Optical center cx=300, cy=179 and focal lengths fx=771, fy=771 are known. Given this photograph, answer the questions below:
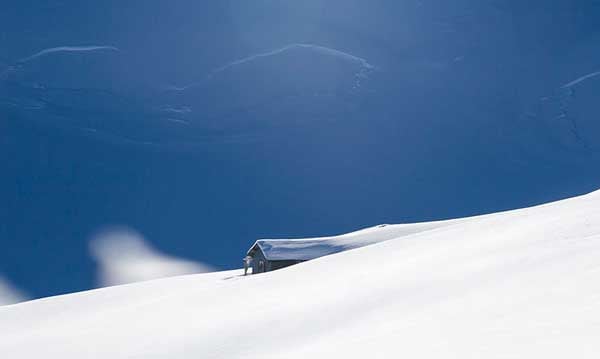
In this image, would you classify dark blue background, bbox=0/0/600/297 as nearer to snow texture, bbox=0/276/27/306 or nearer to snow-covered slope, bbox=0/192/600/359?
snow texture, bbox=0/276/27/306

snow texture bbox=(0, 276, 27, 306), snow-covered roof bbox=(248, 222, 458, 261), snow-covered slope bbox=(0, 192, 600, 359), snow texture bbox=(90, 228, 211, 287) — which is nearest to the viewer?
snow-covered slope bbox=(0, 192, 600, 359)

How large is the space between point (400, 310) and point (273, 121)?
60065mm

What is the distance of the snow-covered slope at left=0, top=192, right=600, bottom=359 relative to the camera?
4.29 metres

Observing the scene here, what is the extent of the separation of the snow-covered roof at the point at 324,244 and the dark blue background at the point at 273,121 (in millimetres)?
20099

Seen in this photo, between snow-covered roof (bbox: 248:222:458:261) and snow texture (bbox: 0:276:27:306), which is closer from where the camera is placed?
snow-covered roof (bbox: 248:222:458:261)

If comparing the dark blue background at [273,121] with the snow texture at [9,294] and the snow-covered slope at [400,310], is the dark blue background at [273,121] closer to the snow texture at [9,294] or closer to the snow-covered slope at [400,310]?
the snow texture at [9,294]

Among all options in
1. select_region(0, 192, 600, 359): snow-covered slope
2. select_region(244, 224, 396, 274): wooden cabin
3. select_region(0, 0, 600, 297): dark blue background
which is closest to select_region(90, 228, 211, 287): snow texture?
select_region(0, 0, 600, 297): dark blue background

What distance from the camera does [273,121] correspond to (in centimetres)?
6544

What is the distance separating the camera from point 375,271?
8.42 meters

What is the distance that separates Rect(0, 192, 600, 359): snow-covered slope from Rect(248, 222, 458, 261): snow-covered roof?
907 cm

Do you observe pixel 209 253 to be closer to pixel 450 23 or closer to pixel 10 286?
pixel 10 286

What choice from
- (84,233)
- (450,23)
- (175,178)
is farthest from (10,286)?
(450,23)

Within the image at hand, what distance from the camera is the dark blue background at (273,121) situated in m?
49.0

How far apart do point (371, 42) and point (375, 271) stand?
73730mm
